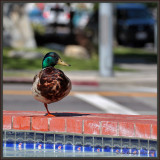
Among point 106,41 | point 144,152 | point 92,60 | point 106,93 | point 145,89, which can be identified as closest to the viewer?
point 144,152

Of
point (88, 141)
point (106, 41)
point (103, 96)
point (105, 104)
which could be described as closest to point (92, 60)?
point (106, 41)

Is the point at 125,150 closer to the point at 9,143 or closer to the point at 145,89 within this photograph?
the point at 9,143

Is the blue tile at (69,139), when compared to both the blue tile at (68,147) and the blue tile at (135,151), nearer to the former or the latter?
the blue tile at (68,147)

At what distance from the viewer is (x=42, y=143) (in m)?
6.00

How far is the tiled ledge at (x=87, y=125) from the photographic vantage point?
225 inches

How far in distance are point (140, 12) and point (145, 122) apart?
94.9 ft

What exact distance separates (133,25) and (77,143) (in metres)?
27.5

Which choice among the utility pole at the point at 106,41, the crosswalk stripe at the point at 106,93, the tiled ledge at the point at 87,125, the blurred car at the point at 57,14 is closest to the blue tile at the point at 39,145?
the tiled ledge at the point at 87,125

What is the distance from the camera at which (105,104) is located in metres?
11.9

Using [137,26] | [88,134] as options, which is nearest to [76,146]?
[88,134]

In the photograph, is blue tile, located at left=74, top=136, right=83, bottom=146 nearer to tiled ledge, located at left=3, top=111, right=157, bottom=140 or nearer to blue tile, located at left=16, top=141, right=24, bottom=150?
tiled ledge, located at left=3, top=111, right=157, bottom=140

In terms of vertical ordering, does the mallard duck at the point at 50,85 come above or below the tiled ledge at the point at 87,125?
above

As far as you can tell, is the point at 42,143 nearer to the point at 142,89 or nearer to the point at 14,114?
the point at 14,114

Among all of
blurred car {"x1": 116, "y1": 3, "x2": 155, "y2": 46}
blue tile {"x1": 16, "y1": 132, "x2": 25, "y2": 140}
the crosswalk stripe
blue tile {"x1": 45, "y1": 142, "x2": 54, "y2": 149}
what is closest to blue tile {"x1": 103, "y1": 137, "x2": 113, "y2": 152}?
blue tile {"x1": 45, "y1": 142, "x2": 54, "y2": 149}
